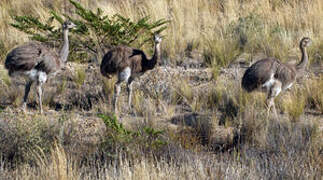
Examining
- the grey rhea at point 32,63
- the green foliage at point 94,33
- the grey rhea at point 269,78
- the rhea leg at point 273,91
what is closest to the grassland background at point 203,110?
the rhea leg at point 273,91

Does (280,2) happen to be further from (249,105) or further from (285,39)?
(249,105)

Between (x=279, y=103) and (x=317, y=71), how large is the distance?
1.97 meters

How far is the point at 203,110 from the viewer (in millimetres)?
8422

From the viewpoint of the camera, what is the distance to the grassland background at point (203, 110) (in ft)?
17.7

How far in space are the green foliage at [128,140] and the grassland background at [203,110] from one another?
0.14 feet

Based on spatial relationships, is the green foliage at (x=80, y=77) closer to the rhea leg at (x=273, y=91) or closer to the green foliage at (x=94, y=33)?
the green foliage at (x=94, y=33)

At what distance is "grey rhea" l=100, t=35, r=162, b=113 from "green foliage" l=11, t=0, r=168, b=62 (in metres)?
1.43

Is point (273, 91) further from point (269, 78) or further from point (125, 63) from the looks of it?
point (125, 63)

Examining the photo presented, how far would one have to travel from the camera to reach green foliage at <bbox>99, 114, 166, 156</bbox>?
6041 millimetres

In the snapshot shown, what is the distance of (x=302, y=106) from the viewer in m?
7.89

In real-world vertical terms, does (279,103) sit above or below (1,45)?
below

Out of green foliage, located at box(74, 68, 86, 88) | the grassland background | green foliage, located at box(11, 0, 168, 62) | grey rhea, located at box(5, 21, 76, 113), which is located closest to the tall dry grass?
the grassland background

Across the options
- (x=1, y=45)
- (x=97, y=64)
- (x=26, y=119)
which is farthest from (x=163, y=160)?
(x=1, y=45)

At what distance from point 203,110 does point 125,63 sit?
139 centimetres
